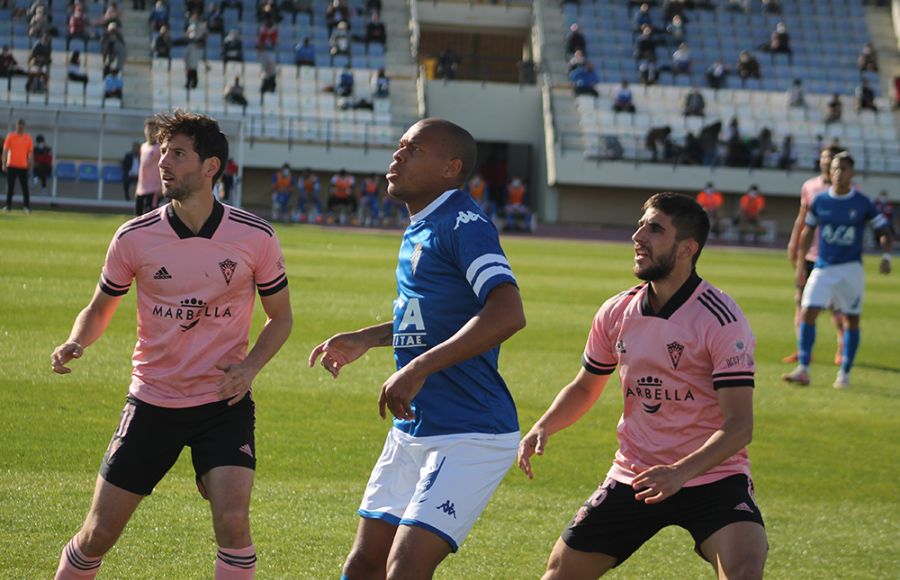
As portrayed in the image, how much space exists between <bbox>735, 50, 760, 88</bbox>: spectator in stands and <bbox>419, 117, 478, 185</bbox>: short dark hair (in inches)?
1764

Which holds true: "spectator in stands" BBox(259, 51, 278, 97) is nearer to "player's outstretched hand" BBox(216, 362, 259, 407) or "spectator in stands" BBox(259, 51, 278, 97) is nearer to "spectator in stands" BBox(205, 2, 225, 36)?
"spectator in stands" BBox(205, 2, 225, 36)

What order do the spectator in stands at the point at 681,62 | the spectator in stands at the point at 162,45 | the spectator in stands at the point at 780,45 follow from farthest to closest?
the spectator in stands at the point at 780,45
the spectator in stands at the point at 681,62
the spectator in stands at the point at 162,45

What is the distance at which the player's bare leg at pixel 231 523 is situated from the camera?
500 cm

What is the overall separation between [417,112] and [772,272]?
1945 centimetres

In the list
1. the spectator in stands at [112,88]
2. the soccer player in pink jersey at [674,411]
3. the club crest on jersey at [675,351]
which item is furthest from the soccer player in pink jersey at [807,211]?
the spectator in stands at [112,88]

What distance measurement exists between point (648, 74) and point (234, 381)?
4355cm

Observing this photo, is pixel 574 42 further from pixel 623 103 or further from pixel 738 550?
pixel 738 550

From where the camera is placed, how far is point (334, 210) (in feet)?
126

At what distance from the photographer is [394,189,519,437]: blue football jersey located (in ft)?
15.6

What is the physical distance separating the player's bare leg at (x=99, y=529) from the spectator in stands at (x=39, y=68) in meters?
36.7

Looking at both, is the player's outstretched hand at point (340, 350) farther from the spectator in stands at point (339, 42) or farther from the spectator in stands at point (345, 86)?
the spectator in stands at point (339, 42)

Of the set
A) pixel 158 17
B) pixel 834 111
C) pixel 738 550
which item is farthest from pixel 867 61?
pixel 738 550

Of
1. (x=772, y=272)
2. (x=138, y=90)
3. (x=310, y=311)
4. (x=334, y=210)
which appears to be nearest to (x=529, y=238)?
(x=334, y=210)

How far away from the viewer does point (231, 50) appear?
144 ft
